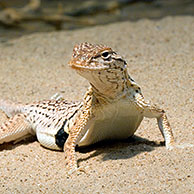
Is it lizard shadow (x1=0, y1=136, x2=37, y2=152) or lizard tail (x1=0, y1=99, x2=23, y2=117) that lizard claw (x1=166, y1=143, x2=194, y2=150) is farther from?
lizard tail (x1=0, y1=99, x2=23, y2=117)

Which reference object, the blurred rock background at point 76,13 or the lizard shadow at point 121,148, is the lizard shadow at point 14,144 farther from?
the blurred rock background at point 76,13

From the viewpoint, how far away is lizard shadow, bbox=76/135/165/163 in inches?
191

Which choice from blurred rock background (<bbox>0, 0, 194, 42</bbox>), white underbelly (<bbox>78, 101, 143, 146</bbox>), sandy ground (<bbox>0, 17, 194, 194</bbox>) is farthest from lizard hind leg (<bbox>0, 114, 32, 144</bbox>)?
blurred rock background (<bbox>0, 0, 194, 42</bbox>)

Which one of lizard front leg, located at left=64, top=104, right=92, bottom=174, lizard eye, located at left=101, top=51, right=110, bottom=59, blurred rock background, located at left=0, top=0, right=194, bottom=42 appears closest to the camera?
lizard eye, located at left=101, top=51, right=110, bottom=59

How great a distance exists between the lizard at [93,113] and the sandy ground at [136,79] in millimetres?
184

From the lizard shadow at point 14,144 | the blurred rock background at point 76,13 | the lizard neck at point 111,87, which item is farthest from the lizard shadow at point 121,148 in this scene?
the blurred rock background at point 76,13

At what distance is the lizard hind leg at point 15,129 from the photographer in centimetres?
558

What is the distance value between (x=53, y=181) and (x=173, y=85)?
310 cm

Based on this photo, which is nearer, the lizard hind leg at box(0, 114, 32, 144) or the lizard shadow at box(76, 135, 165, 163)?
the lizard shadow at box(76, 135, 165, 163)

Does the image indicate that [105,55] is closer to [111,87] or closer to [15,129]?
[111,87]

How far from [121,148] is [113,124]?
1.17 feet

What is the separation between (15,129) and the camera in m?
5.64

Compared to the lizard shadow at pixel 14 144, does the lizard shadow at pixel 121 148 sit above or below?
above

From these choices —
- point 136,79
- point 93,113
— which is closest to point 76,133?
point 93,113
